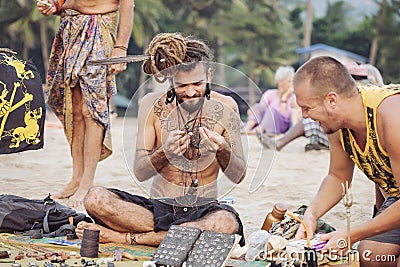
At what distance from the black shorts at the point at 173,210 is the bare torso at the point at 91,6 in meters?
1.74

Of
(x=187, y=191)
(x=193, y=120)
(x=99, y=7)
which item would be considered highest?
(x=99, y=7)

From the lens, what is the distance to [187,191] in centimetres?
385

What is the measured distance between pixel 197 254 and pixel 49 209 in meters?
1.21

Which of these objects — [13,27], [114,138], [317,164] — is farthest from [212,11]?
[317,164]

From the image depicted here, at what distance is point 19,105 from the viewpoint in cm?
448

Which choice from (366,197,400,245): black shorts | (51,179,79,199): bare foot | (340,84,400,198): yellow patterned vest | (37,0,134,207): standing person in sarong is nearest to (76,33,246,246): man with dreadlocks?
(340,84,400,198): yellow patterned vest

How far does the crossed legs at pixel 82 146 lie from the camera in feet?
16.8

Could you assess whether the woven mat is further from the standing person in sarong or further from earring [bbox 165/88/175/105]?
the standing person in sarong

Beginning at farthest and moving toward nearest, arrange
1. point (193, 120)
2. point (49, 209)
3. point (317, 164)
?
point (317, 164) → point (49, 209) → point (193, 120)

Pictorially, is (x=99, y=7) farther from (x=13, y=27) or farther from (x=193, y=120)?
(x=13, y=27)

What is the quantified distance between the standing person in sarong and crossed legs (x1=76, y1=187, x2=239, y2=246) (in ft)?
3.90

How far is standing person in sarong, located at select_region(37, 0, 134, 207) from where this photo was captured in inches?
200

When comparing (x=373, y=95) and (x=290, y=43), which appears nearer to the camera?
(x=373, y=95)

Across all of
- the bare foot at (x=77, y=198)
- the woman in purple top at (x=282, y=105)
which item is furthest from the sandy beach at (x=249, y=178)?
the woman in purple top at (x=282, y=105)
